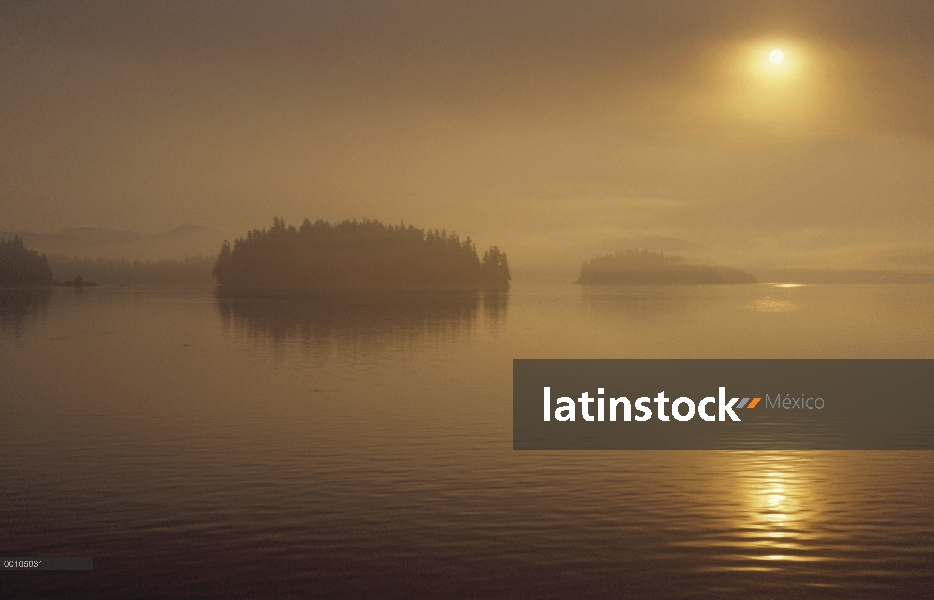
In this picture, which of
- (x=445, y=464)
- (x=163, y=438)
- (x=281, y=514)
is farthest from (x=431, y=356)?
(x=281, y=514)

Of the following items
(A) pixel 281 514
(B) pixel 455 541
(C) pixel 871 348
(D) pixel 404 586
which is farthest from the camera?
(C) pixel 871 348

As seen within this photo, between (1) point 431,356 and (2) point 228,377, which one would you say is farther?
(1) point 431,356

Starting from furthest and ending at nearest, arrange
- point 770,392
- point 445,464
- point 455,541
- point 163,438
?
point 770,392 < point 163,438 < point 445,464 < point 455,541

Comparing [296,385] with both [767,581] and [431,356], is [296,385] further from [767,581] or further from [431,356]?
[767,581]

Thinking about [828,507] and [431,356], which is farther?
[431,356]

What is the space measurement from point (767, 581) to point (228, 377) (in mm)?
46534

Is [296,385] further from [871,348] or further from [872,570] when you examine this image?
[871,348]

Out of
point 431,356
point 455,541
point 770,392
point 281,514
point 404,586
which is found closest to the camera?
point 404,586

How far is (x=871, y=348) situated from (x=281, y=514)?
7224cm

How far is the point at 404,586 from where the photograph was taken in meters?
18.8

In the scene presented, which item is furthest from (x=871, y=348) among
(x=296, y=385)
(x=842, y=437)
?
(x=296, y=385)

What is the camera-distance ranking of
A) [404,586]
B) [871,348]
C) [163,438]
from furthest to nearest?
[871,348]
[163,438]
[404,586]

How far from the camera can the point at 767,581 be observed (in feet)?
62.1

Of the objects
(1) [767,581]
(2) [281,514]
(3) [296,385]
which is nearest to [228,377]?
(3) [296,385]
